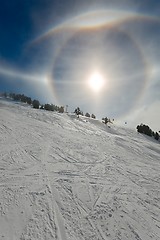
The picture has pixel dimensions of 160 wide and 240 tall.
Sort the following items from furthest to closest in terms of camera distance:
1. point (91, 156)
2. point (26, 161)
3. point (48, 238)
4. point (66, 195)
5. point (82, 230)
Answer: point (91, 156) < point (26, 161) < point (66, 195) < point (82, 230) < point (48, 238)

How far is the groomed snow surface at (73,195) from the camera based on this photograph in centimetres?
750

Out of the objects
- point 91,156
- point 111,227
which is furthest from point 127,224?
point 91,156

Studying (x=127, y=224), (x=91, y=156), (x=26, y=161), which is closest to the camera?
(x=127, y=224)

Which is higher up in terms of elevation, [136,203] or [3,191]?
[136,203]

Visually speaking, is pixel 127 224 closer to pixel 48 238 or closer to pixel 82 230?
pixel 82 230

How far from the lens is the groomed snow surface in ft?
24.6

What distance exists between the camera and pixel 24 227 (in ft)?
23.8

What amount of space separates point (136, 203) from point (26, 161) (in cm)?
619

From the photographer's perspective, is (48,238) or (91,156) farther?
(91,156)

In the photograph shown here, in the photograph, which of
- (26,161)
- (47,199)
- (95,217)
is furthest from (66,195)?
(26,161)

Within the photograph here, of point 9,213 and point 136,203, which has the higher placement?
point 136,203

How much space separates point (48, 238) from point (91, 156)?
9791mm

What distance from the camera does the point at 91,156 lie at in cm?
1647

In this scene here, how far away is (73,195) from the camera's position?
9.75 metres
